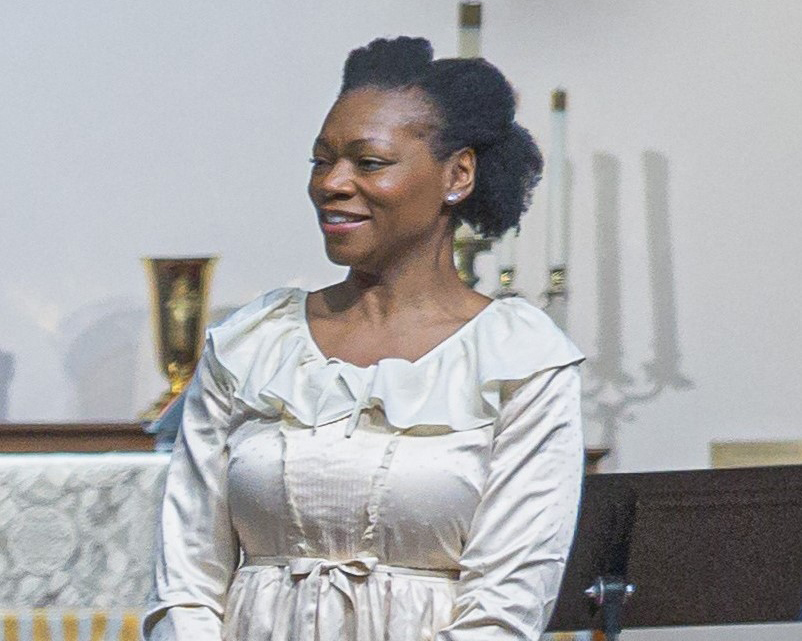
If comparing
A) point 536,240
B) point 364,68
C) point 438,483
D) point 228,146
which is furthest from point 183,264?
point 438,483

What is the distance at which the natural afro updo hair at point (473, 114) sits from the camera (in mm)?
2813

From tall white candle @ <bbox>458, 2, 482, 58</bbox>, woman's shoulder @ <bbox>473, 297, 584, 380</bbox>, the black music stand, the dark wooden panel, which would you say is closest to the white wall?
the dark wooden panel

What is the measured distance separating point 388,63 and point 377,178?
222 millimetres

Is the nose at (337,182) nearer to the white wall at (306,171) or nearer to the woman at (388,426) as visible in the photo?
the woman at (388,426)

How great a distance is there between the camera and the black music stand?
3.33 m

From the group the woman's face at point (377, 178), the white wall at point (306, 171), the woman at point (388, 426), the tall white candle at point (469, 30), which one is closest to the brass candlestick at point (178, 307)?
the white wall at point (306, 171)

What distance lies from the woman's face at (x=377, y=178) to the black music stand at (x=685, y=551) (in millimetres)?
769

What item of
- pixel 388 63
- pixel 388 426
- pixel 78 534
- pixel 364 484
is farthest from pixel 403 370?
pixel 78 534

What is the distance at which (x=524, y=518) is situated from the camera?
2.58 meters

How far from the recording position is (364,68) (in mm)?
2850

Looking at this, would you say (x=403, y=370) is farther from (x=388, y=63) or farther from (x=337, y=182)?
(x=388, y=63)

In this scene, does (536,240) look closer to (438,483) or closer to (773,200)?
(773,200)

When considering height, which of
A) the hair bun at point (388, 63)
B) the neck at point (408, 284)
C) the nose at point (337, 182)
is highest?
the hair bun at point (388, 63)

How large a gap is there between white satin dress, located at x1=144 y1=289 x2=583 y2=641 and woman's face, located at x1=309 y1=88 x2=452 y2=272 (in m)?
0.17
